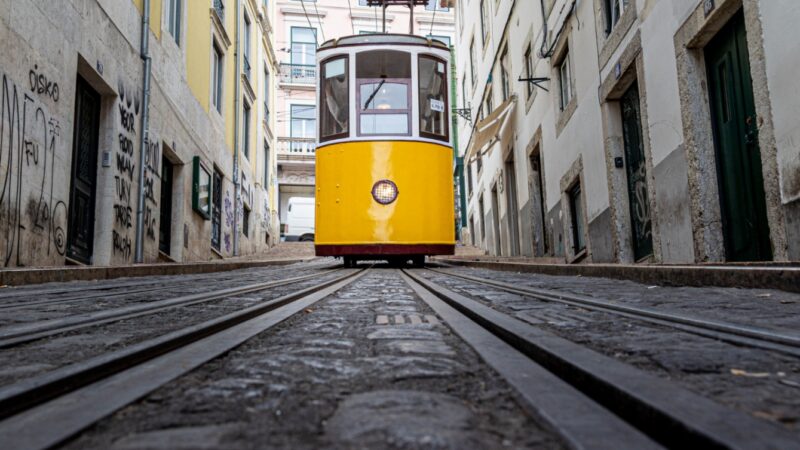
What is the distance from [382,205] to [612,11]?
13.0 ft

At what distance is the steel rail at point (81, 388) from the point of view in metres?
0.82

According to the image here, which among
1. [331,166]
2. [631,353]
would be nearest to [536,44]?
[331,166]

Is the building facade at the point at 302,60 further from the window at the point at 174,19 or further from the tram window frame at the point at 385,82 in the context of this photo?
the tram window frame at the point at 385,82

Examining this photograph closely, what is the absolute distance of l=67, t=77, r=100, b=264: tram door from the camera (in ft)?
22.3

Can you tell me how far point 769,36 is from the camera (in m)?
3.89

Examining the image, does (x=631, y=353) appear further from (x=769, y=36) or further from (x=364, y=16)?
(x=364, y=16)

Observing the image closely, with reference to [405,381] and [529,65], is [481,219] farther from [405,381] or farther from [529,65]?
[405,381]

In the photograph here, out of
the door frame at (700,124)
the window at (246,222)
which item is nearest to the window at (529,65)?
the door frame at (700,124)

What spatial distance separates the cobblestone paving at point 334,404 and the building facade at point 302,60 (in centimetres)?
2564

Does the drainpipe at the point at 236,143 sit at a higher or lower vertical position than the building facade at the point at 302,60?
lower

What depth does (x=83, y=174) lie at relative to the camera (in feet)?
23.5

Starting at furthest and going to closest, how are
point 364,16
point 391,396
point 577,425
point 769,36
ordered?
point 364,16, point 769,36, point 391,396, point 577,425

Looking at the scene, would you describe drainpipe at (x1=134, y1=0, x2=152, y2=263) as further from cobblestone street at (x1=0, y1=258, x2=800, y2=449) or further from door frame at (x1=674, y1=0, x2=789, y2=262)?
door frame at (x1=674, y1=0, x2=789, y2=262)

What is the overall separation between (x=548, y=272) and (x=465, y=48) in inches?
649
